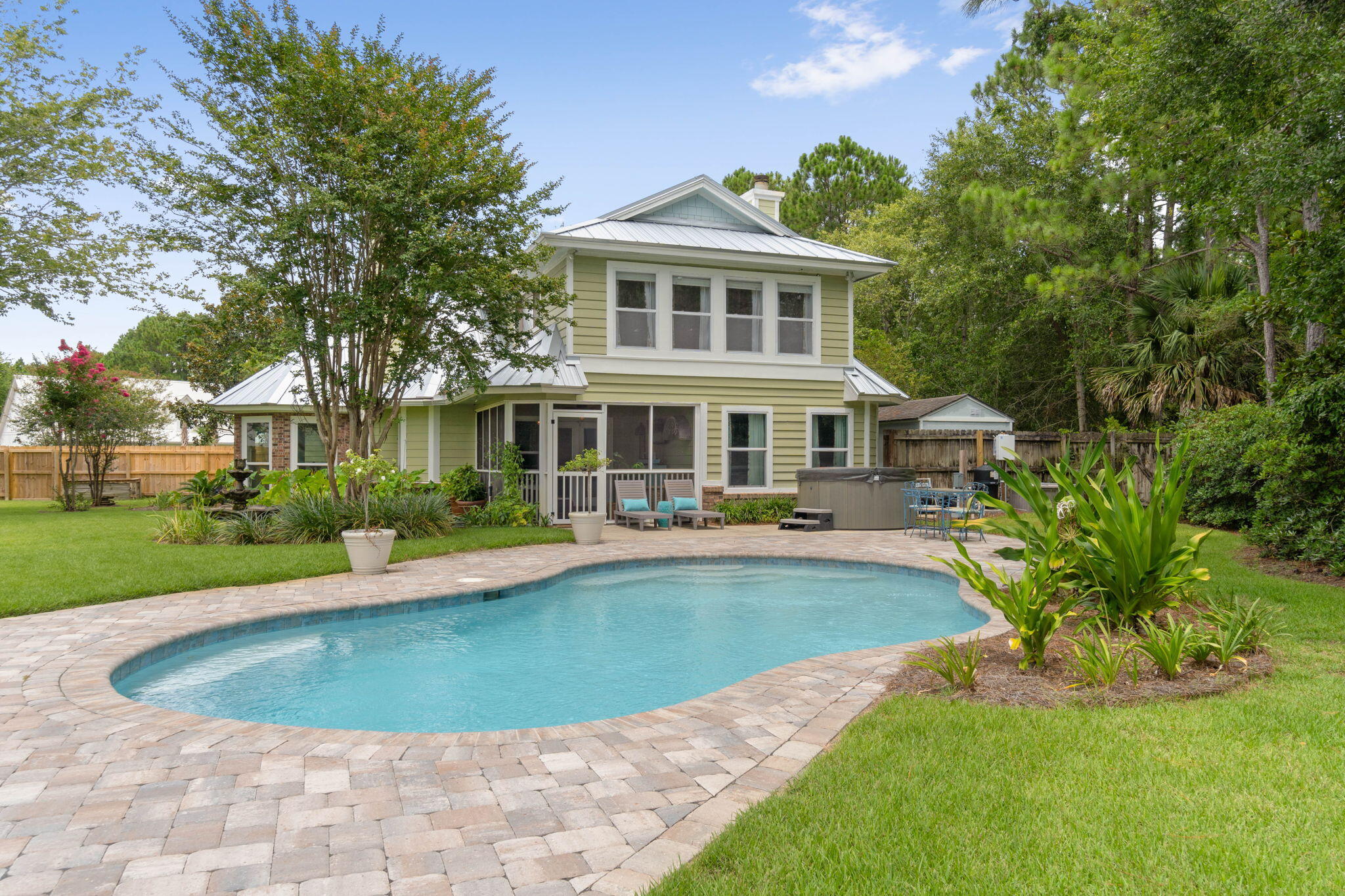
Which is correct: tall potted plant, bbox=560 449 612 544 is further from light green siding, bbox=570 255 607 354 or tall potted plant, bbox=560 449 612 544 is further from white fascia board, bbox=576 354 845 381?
light green siding, bbox=570 255 607 354

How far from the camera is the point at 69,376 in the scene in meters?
17.5

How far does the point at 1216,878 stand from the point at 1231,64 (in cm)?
848

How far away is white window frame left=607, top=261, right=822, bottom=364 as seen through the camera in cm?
1518

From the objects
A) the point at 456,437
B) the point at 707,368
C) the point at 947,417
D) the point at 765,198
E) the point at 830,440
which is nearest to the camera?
the point at 707,368

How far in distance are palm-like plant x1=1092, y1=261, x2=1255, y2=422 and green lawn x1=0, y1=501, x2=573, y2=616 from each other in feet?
40.1

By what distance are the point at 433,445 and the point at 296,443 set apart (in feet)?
11.4

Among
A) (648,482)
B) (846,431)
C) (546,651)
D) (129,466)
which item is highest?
(846,431)

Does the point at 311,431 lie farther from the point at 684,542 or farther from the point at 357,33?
the point at 684,542

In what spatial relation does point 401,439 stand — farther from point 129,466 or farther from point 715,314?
point 129,466

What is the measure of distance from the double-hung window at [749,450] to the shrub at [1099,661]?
11175mm

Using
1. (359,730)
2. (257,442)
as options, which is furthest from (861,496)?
(257,442)

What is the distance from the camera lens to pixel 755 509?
15.9 m

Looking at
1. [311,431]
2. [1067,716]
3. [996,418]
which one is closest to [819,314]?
[996,418]

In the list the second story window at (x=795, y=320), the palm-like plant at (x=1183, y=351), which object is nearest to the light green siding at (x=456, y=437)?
the second story window at (x=795, y=320)
